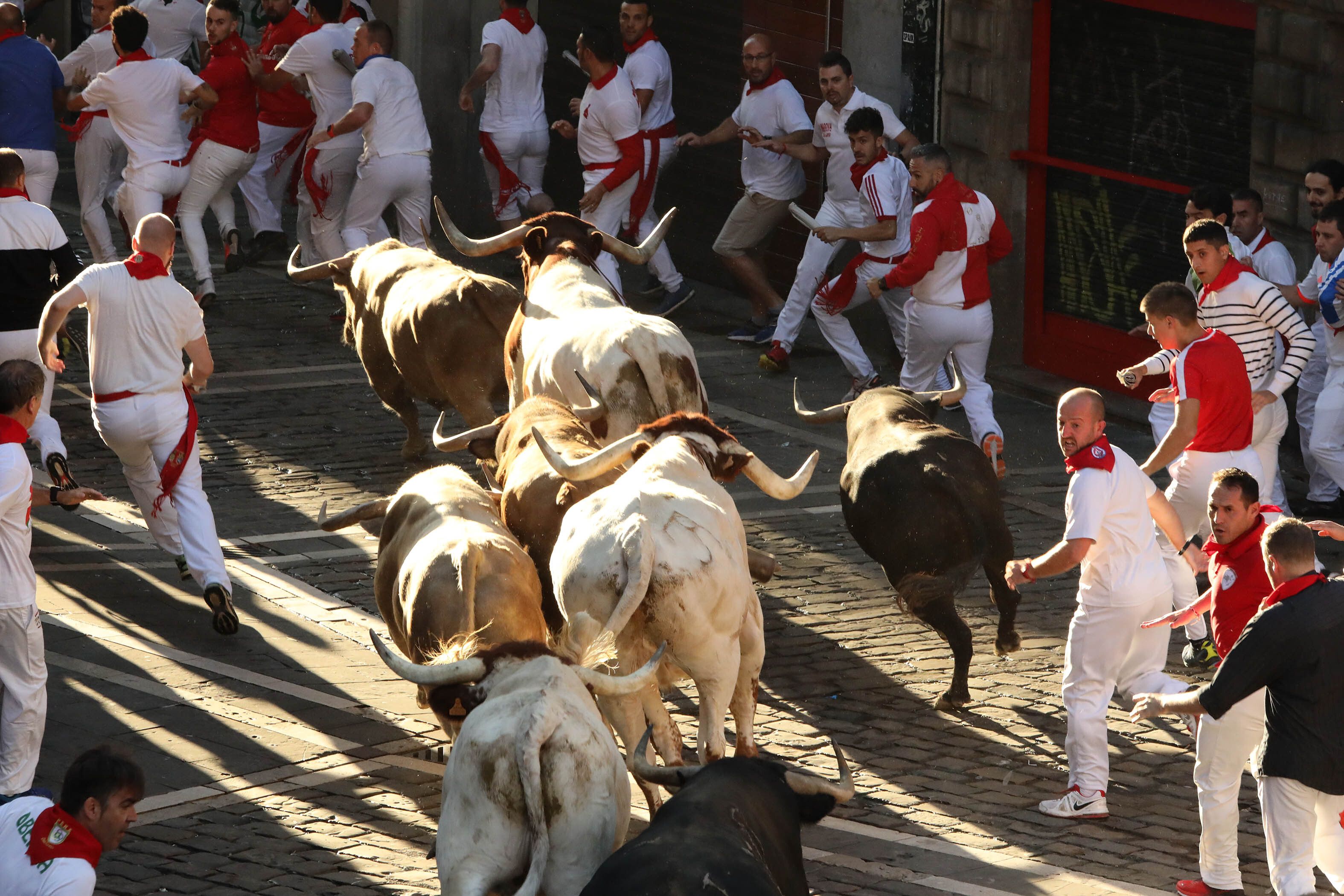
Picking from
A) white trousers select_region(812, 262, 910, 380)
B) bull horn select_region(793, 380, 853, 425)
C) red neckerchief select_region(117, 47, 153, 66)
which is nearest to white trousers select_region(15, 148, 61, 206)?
red neckerchief select_region(117, 47, 153, 66)

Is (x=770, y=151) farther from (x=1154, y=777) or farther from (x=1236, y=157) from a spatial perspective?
(x=1154, y=777)

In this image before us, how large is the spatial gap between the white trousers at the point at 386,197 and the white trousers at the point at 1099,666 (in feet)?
31.2

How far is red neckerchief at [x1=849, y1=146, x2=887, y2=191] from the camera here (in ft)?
45.1

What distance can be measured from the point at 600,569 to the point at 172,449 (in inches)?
151

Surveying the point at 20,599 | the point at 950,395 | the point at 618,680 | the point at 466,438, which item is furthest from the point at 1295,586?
the point at 20,599

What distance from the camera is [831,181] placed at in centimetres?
1470

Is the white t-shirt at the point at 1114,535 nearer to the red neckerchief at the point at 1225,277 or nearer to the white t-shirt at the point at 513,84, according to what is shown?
the red neckerchief at the point at 1225,277

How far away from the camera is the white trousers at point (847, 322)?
Result: 46.4ft

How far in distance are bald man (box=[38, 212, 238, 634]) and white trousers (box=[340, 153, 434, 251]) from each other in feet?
20.5

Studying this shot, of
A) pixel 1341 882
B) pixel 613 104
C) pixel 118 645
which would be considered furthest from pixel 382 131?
pixel 1341 882

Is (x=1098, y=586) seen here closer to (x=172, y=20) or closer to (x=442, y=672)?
(x=442, y=672)

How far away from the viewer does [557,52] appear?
1994 cm

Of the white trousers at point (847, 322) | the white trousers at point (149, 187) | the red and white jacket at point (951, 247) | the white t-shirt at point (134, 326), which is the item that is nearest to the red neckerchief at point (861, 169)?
the white trousers at point (847, 322)

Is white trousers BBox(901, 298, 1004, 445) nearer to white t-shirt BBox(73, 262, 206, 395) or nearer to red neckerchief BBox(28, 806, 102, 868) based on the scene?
white t-shirt BBox(73, 262, 206, 395)
